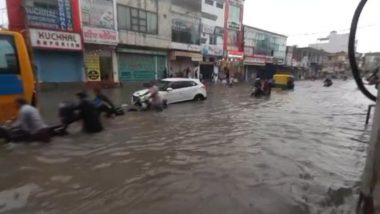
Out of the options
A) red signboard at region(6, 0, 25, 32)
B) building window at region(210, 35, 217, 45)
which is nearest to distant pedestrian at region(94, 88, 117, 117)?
red signboard at region(6, 0, 25, 32)

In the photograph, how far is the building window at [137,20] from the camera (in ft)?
81.4

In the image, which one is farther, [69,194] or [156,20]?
[156,20]

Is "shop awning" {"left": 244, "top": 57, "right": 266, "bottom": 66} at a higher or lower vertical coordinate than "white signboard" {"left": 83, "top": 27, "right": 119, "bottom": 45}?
lower

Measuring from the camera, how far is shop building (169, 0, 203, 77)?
98.5ft

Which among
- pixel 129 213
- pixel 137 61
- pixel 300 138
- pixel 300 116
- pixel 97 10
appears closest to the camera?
pixel 129 213

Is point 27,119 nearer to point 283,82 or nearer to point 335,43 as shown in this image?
point 283,82

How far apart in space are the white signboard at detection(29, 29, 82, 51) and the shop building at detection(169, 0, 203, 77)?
1047 cm

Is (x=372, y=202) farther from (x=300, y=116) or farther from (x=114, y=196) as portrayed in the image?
(x=300, y=116)

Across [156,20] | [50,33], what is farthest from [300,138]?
[156,20]

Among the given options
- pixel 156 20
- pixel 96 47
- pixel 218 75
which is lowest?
pixel 218 75

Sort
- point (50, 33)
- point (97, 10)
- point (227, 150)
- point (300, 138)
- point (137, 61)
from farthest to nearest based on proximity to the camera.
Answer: point (137, 61) → point (97, 10) → point (50, 33) → point (300, 138) → point (227, 150)

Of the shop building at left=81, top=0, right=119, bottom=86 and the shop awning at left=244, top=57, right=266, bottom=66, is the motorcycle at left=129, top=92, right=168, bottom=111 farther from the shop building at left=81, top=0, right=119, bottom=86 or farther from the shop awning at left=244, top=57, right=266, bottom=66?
the shop awning at left=244, top=57, right=266, bottom=66

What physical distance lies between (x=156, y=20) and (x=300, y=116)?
61.2 ft

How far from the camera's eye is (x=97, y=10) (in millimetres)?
22750
